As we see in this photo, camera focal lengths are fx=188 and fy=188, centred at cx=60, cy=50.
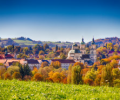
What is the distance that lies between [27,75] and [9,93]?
1611 inches

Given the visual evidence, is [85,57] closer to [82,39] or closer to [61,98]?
[82,39]

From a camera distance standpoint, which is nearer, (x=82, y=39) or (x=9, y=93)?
(x=9, y=93)

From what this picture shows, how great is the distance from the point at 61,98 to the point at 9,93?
2.00m

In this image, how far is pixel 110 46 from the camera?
560 feet

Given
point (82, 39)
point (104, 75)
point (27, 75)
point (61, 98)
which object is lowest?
point (27, 75)

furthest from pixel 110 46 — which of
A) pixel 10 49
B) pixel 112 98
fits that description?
pixel 112 98

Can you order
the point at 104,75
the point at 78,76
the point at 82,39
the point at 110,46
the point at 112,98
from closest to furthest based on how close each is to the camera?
the point at 112,98, the point at 78,76, the point at 104,75, the point at 82,39, the point at 110,46

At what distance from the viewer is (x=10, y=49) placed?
129 m

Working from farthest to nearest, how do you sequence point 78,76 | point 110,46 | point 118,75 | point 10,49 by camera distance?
point 110,46, point 10,49, point 118,75, point 78,76

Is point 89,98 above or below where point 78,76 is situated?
above

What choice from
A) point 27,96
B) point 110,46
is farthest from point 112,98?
point 110,46

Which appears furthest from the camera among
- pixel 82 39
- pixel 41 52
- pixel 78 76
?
pixel 41 52

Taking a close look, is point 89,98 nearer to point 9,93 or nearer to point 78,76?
point 9,93

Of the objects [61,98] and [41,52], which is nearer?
[61,98]
